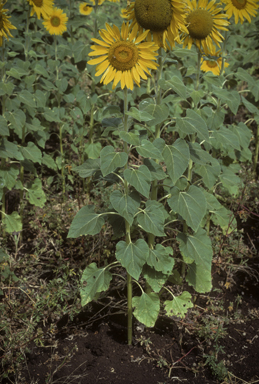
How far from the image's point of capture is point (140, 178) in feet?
7.18

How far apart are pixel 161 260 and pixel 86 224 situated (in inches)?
21.5

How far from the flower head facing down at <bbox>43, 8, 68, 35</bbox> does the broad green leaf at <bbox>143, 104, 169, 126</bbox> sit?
2.48 metres

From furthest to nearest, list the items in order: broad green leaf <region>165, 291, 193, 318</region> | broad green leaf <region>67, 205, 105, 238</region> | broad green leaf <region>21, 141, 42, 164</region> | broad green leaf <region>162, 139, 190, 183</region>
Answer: broad green leaf <region>21, 141, 42, 164</region> < broad green leaf <region>165, 291, 193, 318</region> < broad green leaf <region>67, 205, 105, 238</region> < broad green leaf <region>162, 139, 190, 183</region>

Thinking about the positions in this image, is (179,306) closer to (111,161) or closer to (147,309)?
(147,309)

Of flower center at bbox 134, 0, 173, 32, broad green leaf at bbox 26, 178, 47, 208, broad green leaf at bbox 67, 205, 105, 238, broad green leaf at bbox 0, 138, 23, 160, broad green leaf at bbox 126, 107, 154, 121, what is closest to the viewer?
flower center at bbox 134, 0, 173, 32

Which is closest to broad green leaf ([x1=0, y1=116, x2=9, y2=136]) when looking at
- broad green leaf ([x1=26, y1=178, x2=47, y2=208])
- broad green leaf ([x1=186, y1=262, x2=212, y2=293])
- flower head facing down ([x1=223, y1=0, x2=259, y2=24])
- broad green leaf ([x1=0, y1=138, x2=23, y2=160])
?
broad green leaf ([x1=0, y1=138, x2=23, y2=160])

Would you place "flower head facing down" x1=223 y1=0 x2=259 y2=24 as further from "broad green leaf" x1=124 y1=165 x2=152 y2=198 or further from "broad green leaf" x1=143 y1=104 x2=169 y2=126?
"broad green leaf" x1=124 y1=165 x2=152 y2=198

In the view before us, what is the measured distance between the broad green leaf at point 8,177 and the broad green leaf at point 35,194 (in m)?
0.29

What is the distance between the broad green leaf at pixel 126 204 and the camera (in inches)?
87.0

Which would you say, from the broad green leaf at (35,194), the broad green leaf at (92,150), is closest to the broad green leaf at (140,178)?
the broad green leaf at (35,194)

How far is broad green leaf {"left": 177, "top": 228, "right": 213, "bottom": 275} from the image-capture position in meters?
2.46

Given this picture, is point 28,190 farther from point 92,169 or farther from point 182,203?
point 182,203

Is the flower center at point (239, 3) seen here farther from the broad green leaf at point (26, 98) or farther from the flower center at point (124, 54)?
the broad green leaf at point (26, 98)

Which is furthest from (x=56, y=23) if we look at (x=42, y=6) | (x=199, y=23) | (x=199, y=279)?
(x=199, y=279)
